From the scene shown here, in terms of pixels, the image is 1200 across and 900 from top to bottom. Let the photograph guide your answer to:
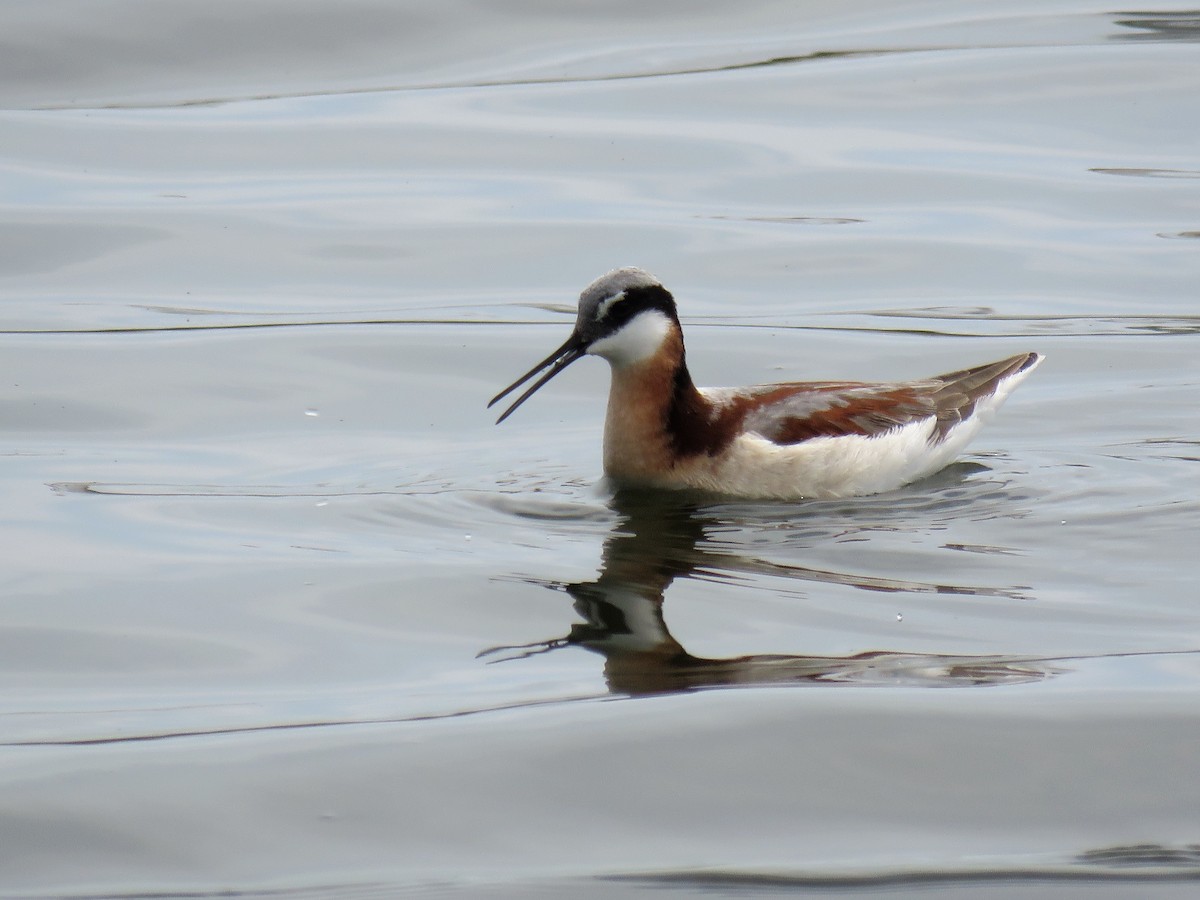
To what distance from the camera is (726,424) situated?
1012 cm

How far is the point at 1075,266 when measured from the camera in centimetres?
1473

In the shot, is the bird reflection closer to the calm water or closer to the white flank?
the calm water

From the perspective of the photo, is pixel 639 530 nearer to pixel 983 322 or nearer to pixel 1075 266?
pixel 983 322

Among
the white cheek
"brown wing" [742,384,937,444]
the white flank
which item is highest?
the white cheek

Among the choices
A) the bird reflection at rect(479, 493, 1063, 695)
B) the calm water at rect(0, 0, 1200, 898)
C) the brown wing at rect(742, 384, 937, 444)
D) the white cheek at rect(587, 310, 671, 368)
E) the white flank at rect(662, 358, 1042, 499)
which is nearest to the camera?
the calm water at rect(0, 0, 1200, 898)

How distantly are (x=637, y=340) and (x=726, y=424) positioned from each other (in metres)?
0.66

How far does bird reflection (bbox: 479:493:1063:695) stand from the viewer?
6.83m

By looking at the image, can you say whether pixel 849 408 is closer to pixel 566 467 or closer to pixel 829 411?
pixel 829 411

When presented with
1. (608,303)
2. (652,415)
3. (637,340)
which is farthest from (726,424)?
(608,303)

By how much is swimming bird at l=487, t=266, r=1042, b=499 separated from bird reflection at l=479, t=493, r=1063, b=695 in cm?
61

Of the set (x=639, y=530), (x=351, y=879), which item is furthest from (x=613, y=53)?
(x=351, y=879)

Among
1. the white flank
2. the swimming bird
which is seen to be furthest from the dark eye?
the white flank

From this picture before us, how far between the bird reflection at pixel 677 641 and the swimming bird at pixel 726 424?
0.61 metres

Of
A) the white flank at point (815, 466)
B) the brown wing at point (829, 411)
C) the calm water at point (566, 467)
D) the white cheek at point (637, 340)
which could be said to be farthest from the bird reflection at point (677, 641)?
the white cheek at point (637, 340)
